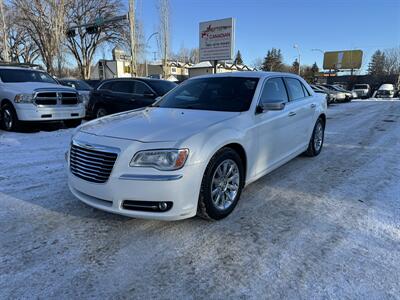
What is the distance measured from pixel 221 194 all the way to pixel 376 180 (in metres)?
2.75

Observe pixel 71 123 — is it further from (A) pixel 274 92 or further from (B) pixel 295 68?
(B) pixel 295 68

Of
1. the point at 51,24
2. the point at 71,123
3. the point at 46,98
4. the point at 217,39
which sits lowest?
the point at 71,123

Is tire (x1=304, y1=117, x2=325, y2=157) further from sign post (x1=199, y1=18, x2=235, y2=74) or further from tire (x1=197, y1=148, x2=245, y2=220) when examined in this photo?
sign post (x1=199, y1=18, x2=235, y2=74)

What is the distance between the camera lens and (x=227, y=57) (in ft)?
77.1

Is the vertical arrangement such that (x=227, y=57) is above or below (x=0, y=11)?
below

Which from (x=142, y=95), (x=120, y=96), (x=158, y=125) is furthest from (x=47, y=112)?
(x=158, y=125)

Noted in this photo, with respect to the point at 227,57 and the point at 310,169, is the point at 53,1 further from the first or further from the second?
the point at 310,169

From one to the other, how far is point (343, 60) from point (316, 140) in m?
73.1

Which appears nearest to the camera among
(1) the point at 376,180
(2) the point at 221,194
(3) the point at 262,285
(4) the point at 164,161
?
(3) the point at 262,285

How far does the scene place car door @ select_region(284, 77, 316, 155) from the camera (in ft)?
16.7

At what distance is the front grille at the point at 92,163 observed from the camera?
3.17m

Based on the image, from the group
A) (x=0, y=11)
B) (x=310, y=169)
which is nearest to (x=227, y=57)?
(x=0, y=11)

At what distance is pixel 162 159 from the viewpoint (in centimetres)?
307

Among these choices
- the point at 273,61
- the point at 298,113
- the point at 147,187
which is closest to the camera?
the point at 147,187
